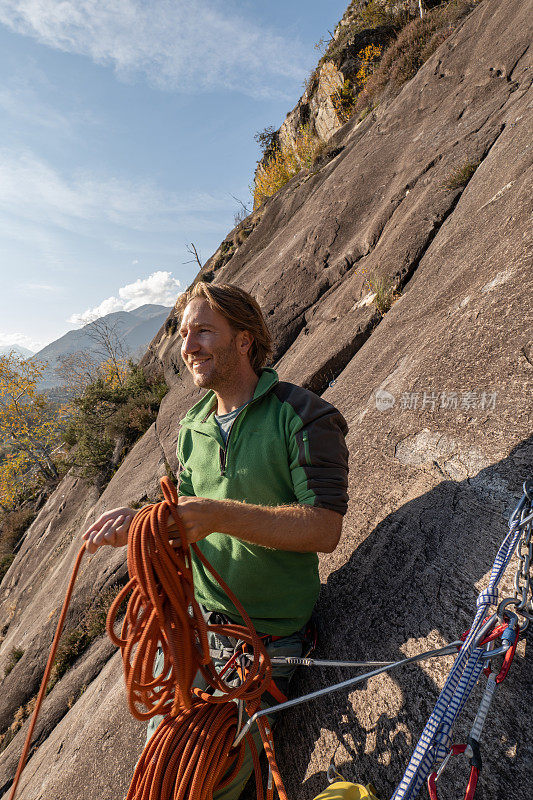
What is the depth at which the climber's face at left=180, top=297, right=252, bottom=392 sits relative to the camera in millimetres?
2465

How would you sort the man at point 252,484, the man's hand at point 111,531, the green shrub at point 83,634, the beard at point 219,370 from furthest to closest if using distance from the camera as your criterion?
the green shrub at point 83,634 → the beard at point 219,370 → the man at point 252,484 → the man's hand at point 111,531

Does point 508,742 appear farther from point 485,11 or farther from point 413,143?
point 485,11

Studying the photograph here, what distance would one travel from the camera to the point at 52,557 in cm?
940

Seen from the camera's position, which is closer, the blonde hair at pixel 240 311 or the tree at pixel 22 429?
the blonde hair at pixel 240 311

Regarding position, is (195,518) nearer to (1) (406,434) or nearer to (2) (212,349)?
(2) (212,349)

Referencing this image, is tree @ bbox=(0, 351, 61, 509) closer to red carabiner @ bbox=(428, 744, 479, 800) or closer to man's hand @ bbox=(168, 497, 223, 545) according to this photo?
man's hand @ bbox=(168, 497, 223, 545)

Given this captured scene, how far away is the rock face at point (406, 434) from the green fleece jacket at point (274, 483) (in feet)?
1.08

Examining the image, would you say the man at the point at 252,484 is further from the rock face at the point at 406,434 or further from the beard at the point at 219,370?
the rock face at the point at 406,434

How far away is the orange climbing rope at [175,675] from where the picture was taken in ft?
5.07

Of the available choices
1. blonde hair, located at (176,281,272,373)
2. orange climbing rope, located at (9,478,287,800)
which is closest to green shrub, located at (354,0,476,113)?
blonde hair, located at (176,281,272,373)

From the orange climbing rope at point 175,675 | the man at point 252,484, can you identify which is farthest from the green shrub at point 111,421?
the orange climbing rope at point 175,675

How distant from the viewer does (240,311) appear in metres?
2.62

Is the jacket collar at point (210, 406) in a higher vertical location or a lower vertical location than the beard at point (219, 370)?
lower

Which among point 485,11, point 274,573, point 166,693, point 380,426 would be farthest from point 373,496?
point 485,11
